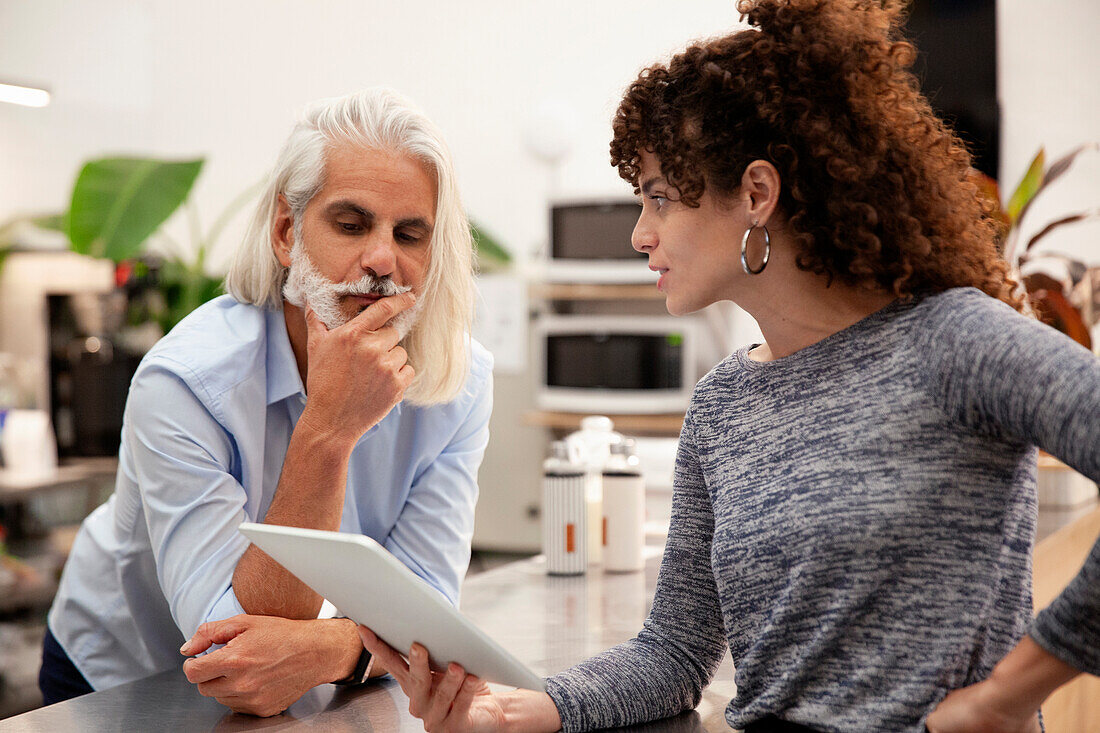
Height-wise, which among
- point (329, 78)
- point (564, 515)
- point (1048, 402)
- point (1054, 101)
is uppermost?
point (329, 78)

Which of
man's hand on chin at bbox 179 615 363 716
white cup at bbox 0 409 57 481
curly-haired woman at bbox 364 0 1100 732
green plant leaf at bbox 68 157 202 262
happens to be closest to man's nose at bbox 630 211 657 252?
curly-haired woman at bbox 364 0 1100 732

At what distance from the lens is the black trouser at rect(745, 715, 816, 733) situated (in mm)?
846

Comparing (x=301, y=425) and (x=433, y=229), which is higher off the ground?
(x=433, y=229)

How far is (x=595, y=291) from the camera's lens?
3.45 m

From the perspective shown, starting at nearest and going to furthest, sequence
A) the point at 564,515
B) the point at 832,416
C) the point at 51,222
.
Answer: the point at 832,416 → the point at 564,515 → the point at 51,222

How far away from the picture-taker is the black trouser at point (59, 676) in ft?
4.72

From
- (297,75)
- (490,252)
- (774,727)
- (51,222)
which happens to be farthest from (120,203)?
(774,727)

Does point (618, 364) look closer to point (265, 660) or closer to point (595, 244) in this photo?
point (595, 244)

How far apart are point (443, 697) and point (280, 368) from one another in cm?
57

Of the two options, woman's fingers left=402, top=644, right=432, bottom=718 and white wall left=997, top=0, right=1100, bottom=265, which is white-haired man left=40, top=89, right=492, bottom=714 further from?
white wall left=997, top=0, right=1100, bottom=265

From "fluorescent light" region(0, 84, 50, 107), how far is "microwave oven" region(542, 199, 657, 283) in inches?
64.0

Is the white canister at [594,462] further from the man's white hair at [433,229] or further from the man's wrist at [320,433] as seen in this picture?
the man's wrist at [320,433]

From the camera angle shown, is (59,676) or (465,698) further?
(59,676)

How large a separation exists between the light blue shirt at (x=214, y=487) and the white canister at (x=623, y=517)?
38 centimetres
